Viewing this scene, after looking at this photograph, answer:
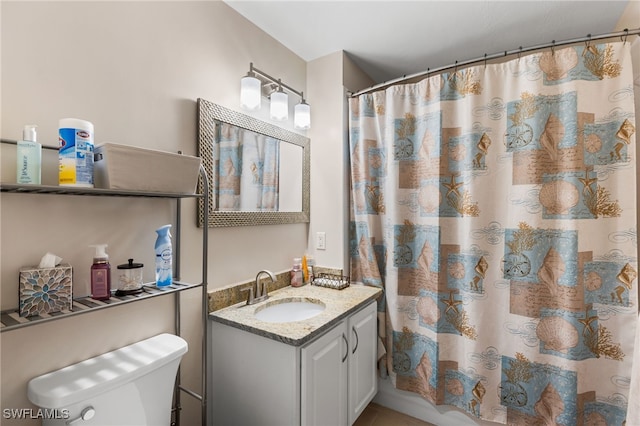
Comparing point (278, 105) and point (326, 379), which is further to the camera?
point (278, 105)

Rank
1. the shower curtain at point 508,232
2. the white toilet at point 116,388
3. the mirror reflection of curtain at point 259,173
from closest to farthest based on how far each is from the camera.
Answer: the white toilet at point 116,388
the shower curtain at point 508,232
the mirror reflection of curtain at point 259,173

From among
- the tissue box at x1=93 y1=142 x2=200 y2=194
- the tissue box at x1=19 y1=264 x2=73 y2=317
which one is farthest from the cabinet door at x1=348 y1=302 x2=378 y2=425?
the tissue box at x1=19 y1=264 x2=73 y2=317

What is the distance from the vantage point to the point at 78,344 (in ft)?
3.39

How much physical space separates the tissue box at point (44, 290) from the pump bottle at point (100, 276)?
3.0 inches

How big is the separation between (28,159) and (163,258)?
50cm

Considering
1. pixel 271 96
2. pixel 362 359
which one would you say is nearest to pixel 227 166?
pixel 271 96

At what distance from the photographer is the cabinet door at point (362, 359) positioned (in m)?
1.61

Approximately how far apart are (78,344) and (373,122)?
1916 millimetres

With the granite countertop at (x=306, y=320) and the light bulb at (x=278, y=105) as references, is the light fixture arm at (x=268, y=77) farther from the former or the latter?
the granite countertop at (x=306, y=320)

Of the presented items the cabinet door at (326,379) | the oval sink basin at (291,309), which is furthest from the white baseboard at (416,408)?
the oval sink basin at (291,309)

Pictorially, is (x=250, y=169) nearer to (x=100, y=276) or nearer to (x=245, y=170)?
(x=245, y=170)

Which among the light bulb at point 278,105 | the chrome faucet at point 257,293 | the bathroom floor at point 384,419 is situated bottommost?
the bathroom floor at point 384,419

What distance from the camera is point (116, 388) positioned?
0.96 meters

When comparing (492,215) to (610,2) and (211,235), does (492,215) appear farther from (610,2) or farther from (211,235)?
(211,235)
